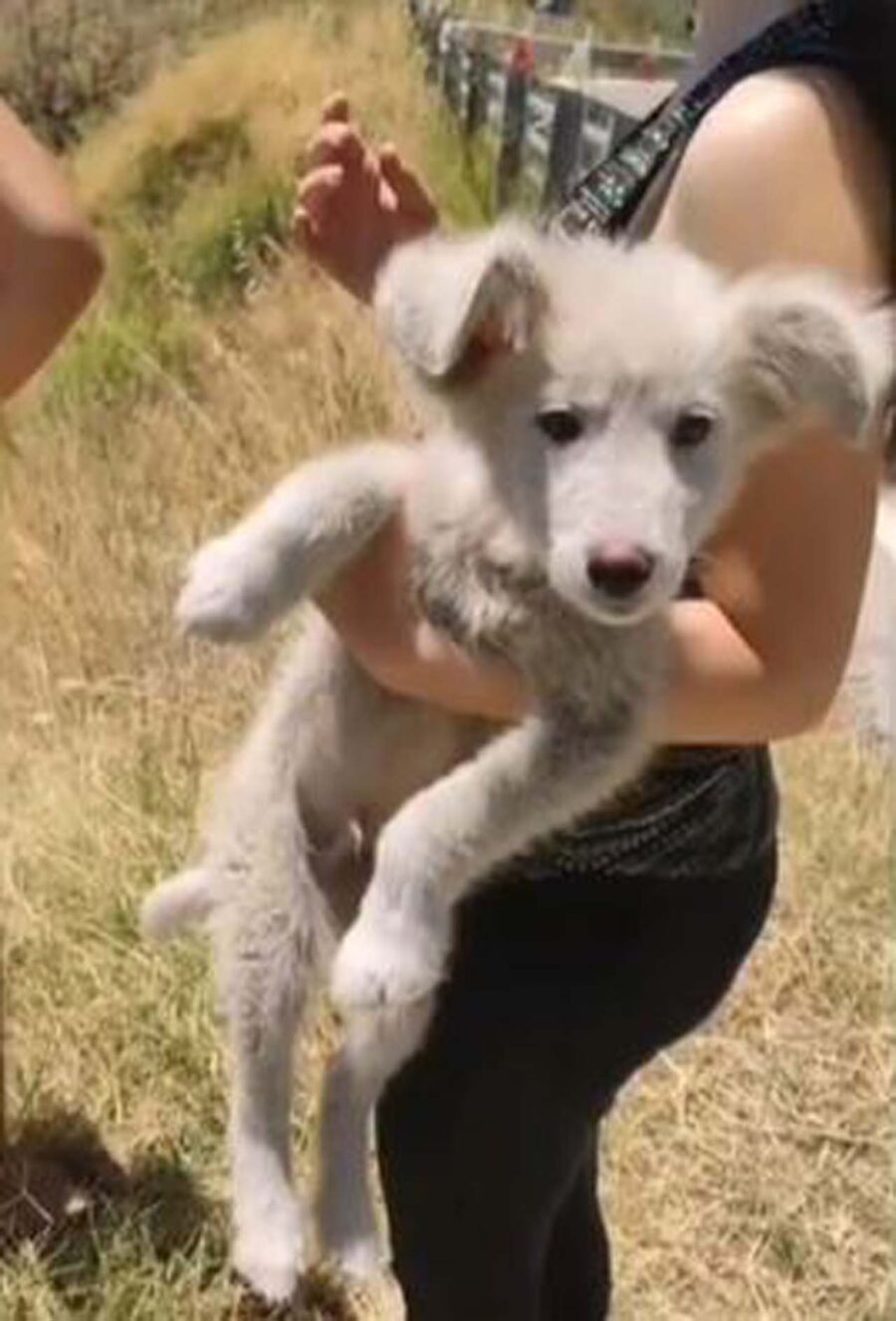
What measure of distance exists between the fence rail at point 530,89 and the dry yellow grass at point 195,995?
2.17m

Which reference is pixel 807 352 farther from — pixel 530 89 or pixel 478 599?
pixel 530 89

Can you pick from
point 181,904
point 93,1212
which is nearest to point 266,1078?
point 181,904

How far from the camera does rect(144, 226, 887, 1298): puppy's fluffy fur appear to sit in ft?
6.15

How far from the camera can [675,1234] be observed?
377cm

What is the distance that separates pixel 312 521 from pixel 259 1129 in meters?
0.58

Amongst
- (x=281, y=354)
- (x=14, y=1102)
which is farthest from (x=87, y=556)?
(x=14, y=1102)

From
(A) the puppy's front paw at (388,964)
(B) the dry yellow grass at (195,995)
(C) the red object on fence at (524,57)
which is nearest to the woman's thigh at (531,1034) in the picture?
(A) the puppy's front paw at (388,964)

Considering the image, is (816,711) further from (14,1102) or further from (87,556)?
(87,556)

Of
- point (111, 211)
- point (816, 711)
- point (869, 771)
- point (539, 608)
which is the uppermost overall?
point (539, 608)

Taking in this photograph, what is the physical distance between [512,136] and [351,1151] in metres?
8.88

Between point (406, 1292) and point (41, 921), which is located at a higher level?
point (406, 1292)

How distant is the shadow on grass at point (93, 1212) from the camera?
3268mm

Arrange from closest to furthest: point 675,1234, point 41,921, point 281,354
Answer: point 675,1234 → point 41,921 → point 281,354

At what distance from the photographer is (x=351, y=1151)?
86.6 inches
